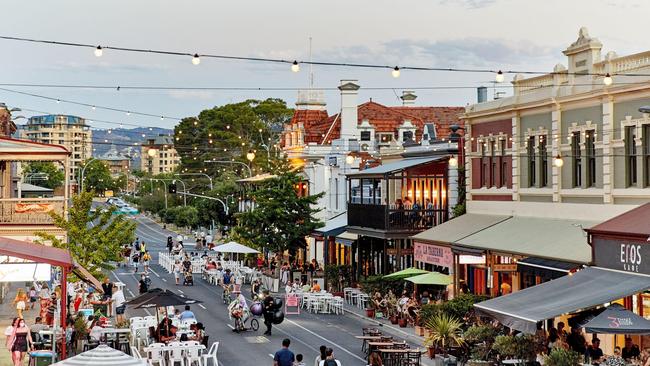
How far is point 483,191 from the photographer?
41.7 m

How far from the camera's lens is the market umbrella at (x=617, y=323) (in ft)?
71.8

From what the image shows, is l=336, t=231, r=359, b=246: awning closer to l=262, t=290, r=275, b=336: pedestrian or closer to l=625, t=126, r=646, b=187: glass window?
l=262, t=290, r=275, b=336: pedestrian

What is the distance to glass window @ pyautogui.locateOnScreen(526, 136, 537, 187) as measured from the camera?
37.2 metres

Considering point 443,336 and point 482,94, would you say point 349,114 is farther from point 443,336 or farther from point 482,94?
point 443,336

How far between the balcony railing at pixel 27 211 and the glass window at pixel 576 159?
62.2 feet

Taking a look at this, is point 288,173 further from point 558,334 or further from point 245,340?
point 558,334

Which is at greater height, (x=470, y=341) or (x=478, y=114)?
(x=478, y=114)

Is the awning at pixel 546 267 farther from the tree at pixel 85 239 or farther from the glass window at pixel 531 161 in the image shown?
the tree at pixel 85 239

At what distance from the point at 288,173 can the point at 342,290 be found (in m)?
9.46

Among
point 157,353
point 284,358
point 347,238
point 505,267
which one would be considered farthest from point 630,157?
point 347,238

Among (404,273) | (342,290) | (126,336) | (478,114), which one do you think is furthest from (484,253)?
(342,290)

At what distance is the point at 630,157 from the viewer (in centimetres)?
3061

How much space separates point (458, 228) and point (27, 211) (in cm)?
1597

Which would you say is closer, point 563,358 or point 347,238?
point 563,358
